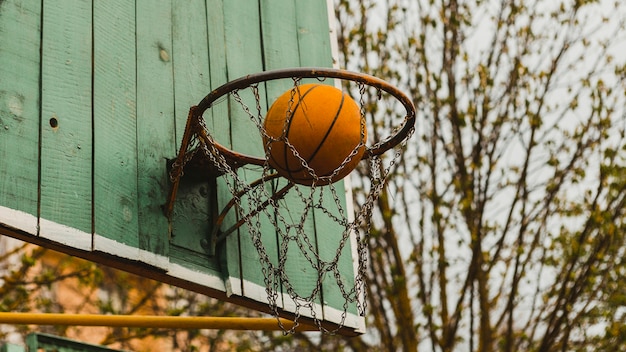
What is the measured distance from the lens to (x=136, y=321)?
13.2ft

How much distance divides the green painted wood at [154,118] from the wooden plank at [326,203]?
0.96 meters

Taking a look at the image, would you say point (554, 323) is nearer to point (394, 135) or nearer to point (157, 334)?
point (157, 334)

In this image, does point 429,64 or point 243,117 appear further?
point 429,64

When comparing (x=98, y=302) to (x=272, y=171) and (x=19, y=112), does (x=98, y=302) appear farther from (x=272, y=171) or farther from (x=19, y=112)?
(x=19, y=112)

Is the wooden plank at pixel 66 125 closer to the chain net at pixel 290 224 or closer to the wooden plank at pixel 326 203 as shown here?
the chain net at pixel 290 224

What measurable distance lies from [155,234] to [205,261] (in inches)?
12.8

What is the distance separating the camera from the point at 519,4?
9.54 metres

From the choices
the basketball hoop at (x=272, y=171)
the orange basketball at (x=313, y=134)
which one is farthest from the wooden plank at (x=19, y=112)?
the orange basketball at (x=313, y=134)

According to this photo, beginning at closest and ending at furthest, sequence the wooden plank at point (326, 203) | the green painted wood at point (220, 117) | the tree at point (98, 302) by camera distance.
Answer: the green painted wood at point (220, 117), the wooden plank at point (326, 203), the tree at point (98, 302)

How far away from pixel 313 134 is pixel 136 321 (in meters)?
1.21

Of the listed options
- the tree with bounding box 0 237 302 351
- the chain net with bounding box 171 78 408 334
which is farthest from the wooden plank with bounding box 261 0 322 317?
the tree with bounding box 0 237 302 351

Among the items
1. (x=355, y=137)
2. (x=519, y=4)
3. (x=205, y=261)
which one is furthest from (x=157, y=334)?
(x=355, y=137)

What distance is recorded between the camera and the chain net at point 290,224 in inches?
151

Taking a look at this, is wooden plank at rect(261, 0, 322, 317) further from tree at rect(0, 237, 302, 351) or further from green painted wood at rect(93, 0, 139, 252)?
tree at rect(0, 237, 302, 351)
